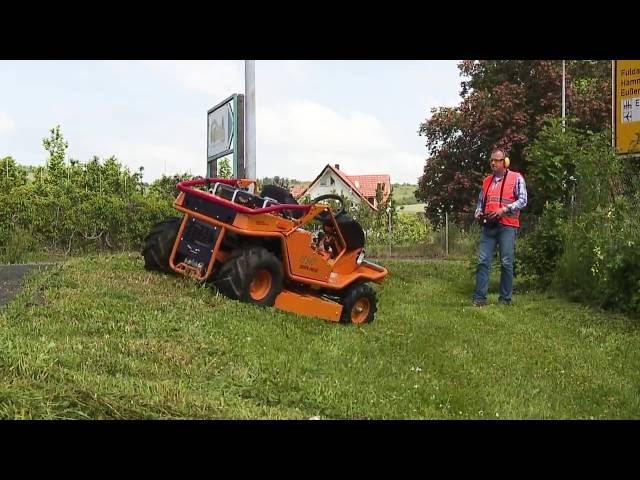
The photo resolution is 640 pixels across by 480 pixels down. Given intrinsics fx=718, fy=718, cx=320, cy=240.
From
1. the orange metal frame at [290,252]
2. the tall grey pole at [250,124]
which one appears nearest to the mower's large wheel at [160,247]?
the orange metal frame at [290,252]

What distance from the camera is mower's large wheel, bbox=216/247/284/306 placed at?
270 inches

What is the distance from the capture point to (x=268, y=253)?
Result: 716cm

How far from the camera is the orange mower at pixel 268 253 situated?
705cm

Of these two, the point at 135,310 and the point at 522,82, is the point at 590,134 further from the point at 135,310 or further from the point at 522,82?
the point at 522,82

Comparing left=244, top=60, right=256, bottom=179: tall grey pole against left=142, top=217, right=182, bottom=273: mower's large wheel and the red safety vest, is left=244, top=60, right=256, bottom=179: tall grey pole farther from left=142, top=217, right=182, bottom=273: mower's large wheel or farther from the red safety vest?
the red safety vest

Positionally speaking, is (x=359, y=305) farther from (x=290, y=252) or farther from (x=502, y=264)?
(x=502, y=264)

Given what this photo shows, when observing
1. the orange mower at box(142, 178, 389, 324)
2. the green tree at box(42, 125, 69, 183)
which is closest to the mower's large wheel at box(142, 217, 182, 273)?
the orange mower at box(142, 178, 389, 324)

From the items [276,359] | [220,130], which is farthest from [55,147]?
[276,359]

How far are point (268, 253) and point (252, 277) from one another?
33 cm

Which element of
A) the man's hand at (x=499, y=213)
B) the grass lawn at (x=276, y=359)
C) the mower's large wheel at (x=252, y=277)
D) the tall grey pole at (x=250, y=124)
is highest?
the tall grey pole at (x=250, y=124)

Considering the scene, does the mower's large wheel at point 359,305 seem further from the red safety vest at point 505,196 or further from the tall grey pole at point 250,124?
the tall grey pole at point 250,124

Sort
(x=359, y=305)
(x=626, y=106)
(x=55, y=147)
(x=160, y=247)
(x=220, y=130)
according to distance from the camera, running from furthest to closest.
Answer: (x=55, y=147) → (x=626, y=106) → (x=220, y=130) → (x=160, y=247) → (x=359, y=305)

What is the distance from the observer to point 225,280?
6898 mm
